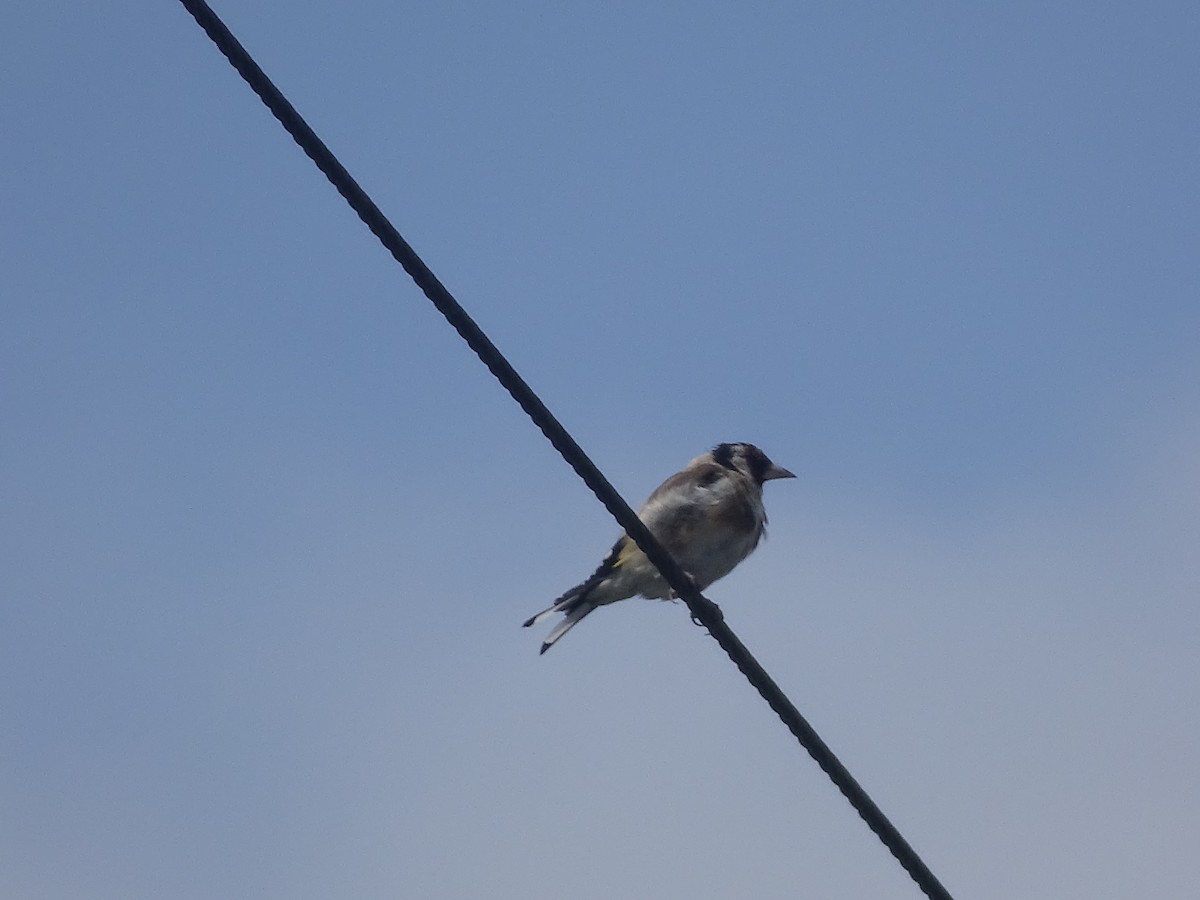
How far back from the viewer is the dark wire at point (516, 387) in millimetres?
3898

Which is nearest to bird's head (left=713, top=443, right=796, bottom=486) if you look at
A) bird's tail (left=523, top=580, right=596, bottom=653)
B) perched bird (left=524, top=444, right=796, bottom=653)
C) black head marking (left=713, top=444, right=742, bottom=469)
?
black head marking (left=713, top=444, right=742, bottom=469)

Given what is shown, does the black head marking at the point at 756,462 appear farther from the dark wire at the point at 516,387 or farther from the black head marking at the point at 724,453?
the dark wire at the point at 516,387

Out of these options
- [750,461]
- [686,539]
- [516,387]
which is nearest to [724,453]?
[750,461]

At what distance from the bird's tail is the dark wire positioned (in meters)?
3.52

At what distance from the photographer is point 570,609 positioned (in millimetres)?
8711

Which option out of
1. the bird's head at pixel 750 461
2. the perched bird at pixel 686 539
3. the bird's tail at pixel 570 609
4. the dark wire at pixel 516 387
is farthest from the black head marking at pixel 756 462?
the dark wire at pixel 516 387

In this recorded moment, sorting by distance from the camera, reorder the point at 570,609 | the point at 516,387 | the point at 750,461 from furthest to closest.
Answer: the point at 750,461 → the point at 570,609 → the point at 516,387

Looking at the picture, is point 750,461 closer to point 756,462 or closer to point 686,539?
point 756,462

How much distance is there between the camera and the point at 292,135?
3.96 meters

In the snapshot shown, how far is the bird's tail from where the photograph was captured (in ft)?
28.0

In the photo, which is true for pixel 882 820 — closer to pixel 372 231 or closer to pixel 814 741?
pixel 814 741

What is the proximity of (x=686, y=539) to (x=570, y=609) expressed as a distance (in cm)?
82

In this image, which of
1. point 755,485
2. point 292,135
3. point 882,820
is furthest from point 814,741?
point 755,485

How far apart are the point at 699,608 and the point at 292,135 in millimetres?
2891
